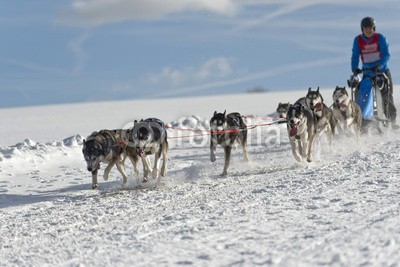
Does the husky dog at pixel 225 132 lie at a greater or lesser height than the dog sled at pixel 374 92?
lesser

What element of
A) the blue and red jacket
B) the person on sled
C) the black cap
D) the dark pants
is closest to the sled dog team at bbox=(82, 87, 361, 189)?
the person on sled

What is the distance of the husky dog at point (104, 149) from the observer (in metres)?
7.24

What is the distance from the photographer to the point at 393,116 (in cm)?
1195

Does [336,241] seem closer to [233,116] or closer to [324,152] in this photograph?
[233,116]

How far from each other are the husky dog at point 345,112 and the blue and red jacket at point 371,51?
38.7 inches

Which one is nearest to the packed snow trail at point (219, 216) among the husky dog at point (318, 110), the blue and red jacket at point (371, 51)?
the husky dog at point (318, 110)

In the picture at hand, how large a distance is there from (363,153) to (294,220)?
444 cm

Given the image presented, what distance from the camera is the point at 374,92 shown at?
11328 mm

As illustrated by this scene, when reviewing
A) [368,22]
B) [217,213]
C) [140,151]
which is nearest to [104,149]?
[140,151]

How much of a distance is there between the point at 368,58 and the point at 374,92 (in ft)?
2.15

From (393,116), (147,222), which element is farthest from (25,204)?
(393,116)

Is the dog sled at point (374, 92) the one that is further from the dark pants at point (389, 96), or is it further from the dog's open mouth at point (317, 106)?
the dog's open mouth at point (317, 106)

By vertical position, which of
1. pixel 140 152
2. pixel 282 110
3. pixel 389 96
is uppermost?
pixel 389 96

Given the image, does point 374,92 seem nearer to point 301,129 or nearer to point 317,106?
point 317,106
